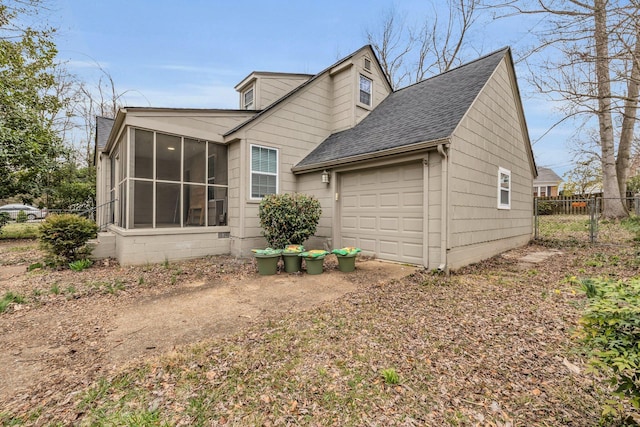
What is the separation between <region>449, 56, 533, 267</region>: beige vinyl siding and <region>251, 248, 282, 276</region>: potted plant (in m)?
3.50

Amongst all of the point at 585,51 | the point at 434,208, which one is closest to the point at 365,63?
the point at 585,51

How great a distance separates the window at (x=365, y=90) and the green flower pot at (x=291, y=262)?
20.9 feet

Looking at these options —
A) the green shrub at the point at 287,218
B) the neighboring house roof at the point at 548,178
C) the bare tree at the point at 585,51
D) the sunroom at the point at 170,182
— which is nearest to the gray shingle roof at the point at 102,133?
the sunroom at the point at 170,182

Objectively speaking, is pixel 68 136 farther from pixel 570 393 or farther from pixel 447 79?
pixel 570 393

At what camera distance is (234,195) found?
7512 millimetres

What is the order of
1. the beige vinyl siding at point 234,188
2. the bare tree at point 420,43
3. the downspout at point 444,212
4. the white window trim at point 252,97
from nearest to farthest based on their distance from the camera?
1. the downspout at point 444,212
2. the beige vinyl siding at point 234,188
3. the white window trim at point 252,97
4. the bare tree at point 420,43

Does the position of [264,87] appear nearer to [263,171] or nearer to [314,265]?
[263,171]

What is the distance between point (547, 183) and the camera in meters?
32.5

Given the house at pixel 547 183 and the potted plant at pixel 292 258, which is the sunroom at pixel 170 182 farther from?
the house at pixel 547 183

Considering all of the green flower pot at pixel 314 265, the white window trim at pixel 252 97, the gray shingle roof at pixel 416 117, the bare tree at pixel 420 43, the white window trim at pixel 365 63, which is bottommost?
the green flower pot at pixel 314 265

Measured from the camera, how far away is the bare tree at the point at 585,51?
5.70m

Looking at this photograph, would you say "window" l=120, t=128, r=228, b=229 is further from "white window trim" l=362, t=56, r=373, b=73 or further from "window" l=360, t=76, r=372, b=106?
"white window trim" l=362, t=56, r=373, b=73

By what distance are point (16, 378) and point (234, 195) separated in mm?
5452

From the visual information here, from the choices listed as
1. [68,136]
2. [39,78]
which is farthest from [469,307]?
[68,136]
